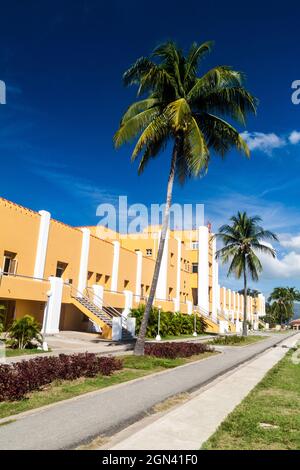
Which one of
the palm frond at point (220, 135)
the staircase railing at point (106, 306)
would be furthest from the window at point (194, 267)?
the palm frond at point (220, 135)

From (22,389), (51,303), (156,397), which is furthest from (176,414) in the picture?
(51,303)

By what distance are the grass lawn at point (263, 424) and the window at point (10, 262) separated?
15.9 metres

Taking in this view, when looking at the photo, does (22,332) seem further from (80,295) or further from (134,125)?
(80,295)

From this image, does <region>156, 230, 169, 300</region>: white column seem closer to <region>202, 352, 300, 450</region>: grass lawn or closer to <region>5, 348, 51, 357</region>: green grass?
<region>5, 348, 51, 357</region>: green grass

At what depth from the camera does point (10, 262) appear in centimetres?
2259

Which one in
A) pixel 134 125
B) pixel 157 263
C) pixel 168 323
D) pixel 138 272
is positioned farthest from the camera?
pixel 138 272

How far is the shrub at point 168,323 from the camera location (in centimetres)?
2900

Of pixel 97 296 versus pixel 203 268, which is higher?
pixel 203 268

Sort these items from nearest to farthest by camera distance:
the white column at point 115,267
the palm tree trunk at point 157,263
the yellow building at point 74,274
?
the palm tree trunk at point 157,263
the yellow building at point 74,274
the white column at point 115,267

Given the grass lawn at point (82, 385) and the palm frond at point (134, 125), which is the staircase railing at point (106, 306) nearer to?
the grass lawn at point (82, 385)

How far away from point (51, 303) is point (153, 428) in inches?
711

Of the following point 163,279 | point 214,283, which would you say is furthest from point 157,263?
point 214,283

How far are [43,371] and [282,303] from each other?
10612cm

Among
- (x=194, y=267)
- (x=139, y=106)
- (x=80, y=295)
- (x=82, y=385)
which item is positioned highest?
(x=139, y=106)
